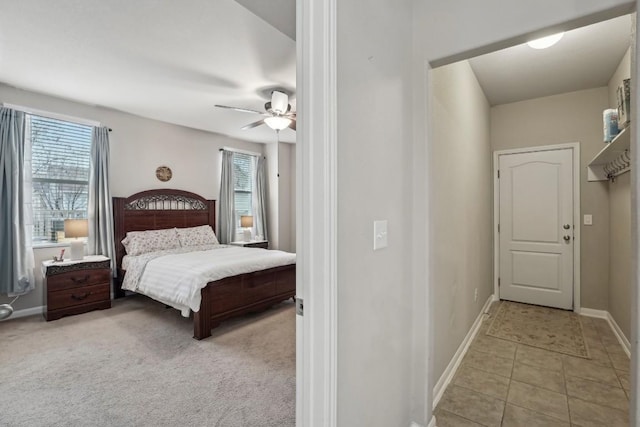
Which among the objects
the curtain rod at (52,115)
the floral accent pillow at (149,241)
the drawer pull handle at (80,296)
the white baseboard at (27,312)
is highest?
the curtain rod at (52,115)

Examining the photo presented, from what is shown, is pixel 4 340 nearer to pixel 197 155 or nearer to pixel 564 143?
pixel 197 155

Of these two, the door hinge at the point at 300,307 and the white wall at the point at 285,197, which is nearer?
the door hinge at the point at 300,307

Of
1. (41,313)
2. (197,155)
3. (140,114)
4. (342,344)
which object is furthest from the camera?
(197,155)

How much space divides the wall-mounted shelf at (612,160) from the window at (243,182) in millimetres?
5417

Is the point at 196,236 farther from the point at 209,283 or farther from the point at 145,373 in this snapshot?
the point at 145,373

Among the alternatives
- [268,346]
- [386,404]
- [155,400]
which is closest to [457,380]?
[386,404]

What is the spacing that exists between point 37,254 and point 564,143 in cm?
668

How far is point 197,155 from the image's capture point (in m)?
5.38

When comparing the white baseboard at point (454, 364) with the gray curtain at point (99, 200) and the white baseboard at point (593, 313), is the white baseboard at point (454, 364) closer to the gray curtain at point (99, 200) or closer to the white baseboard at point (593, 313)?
the white baseboard at point (593, 313)

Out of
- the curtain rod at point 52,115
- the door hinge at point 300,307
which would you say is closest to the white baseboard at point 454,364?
the door hinge at point 300,307

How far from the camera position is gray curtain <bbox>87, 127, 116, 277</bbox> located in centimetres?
405

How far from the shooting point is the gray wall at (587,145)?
3520mm

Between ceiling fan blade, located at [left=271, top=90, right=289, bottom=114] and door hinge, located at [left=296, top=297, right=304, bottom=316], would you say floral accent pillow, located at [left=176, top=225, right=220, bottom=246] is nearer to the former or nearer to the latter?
ceiling fan blade, located at [left=271, top=90, right=289, bottom=114]

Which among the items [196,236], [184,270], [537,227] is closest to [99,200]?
[196,236]
